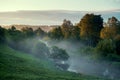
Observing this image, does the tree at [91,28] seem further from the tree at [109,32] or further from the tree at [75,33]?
the tree at [109,32]

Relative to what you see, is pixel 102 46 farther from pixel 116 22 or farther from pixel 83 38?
pixel 83 38

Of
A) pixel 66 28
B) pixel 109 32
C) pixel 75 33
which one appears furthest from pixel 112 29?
pixel 66 28

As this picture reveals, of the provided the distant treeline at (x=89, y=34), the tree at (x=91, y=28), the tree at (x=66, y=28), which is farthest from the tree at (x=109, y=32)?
the tree at (x=66, y=28)

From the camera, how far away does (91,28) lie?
12219 cm

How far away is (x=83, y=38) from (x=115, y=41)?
25.6 meters

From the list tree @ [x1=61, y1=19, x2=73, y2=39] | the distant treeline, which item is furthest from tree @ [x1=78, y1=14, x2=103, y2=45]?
tree @ [x1=61, y1=19, x2=73, y2=39]

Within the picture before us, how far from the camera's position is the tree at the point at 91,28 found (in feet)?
399

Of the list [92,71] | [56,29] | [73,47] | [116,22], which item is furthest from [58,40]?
[92,71]

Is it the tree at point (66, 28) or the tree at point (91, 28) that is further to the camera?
the tree at point (66, 28)

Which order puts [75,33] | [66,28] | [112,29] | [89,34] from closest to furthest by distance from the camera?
[112,29] < [89,34] < [75,33] < [66,28]

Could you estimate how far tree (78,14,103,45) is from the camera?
121625 millimetres

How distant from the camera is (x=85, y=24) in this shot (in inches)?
4798

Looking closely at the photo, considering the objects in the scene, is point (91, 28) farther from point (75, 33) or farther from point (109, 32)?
point (109, 32)

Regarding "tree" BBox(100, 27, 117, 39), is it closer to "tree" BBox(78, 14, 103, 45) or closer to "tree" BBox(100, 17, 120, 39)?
"tree" BBox(100, 17, 120, 39)
